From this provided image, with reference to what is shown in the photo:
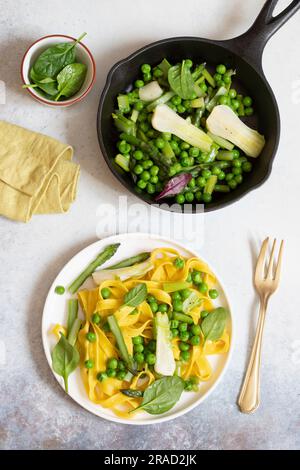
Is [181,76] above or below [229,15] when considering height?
below

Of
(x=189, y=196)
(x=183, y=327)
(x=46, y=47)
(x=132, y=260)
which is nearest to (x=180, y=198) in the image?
(x=189, y=196)

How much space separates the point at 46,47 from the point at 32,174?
60cm

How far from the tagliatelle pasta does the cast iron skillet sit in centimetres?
35

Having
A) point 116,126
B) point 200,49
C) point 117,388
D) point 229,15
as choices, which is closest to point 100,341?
point 117,388

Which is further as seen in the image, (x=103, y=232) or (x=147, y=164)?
(x=103, y=232)

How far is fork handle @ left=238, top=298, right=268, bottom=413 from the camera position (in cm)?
272

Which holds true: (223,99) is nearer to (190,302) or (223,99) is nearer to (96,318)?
(190,302)

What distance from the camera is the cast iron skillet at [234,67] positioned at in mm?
2529

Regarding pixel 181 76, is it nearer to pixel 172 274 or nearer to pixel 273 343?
pixel 172 274

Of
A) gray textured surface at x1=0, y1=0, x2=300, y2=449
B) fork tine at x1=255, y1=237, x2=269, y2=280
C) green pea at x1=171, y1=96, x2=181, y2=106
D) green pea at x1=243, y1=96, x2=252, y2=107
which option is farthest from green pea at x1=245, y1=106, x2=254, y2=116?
fork tine at x1=255, y1=237, x2=269, y2=280

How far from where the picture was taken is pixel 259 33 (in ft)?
8.36

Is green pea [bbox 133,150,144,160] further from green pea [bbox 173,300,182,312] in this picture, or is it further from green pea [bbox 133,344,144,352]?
green pea [bbox 133,344,144,352]

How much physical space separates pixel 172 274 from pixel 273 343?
0.64m
